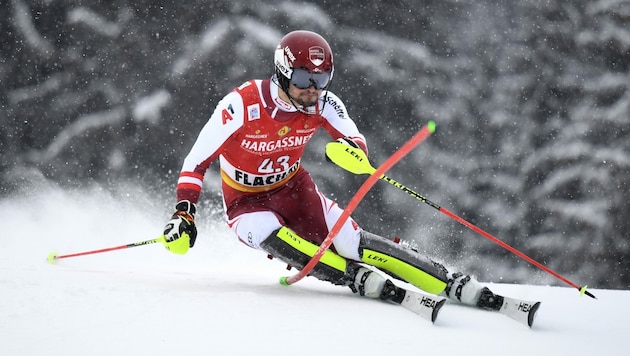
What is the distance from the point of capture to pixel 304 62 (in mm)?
3209

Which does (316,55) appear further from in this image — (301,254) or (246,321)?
(246,321)

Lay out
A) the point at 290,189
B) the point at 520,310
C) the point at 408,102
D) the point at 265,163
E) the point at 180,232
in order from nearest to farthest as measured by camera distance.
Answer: the point at 520,310 → the point at 180,232 → the point at 265,163 → the point at 290,189 → the point at 408,102

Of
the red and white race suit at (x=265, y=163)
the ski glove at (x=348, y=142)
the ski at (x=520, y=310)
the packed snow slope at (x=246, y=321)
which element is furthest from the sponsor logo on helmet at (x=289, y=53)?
the ski at (x=520, y=310)

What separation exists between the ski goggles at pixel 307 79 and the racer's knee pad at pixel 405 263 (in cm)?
→ 78

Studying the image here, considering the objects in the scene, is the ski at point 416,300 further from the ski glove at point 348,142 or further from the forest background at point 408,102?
the forest background at point 408,102

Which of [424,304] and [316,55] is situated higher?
[316,55]

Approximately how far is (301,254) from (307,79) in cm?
84

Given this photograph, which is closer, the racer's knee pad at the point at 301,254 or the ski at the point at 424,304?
the ski at the point at 424,304

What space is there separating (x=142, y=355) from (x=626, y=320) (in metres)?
2.32

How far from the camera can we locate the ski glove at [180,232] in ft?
9.99

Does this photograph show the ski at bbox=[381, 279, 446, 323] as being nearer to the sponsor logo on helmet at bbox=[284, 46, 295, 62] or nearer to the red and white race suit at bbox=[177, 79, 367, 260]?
the red and white race suit at bbox=[177, 79, 367, 260]

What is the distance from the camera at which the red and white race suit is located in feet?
10.8

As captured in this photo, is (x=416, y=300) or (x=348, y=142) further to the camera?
(x=348, y=142)

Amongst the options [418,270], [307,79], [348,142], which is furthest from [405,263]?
[307,79]
